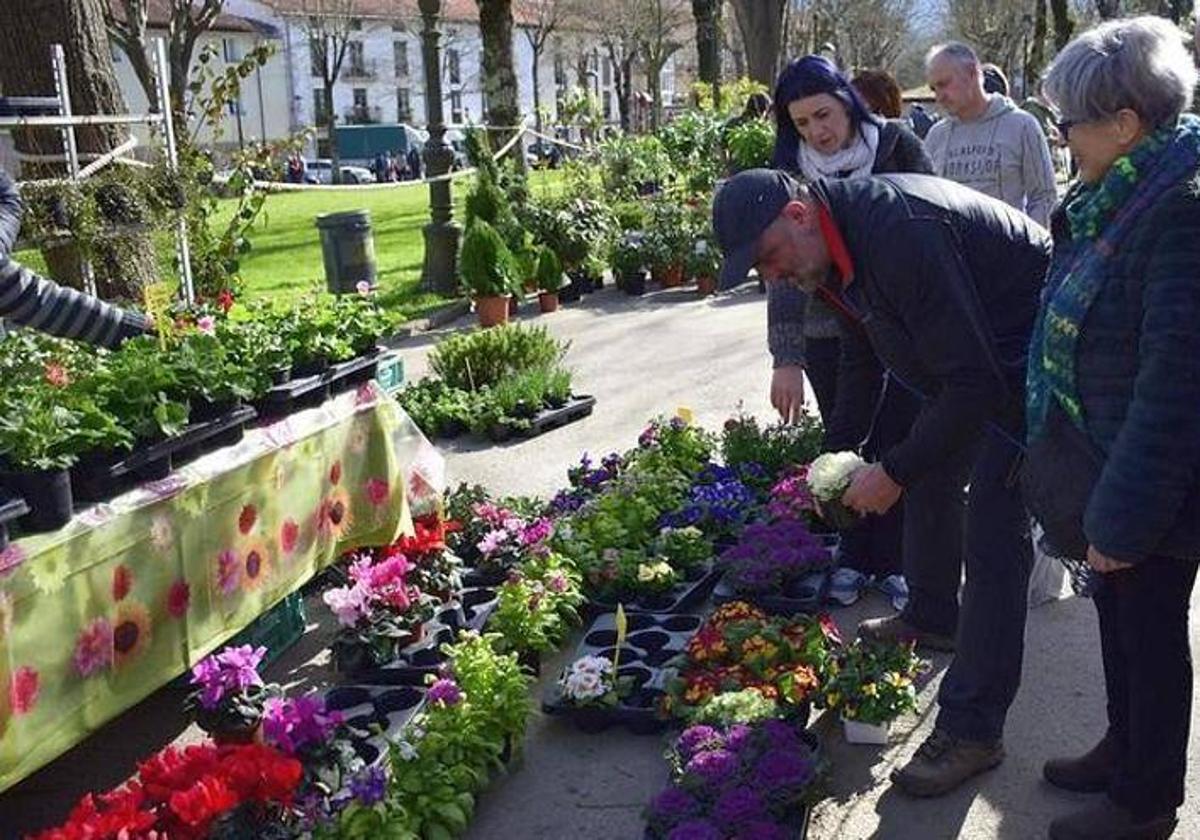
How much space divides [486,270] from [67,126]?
3.87m

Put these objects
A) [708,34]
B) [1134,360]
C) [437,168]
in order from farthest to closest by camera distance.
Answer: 1. [708,34]
2. [437,168]
3. [1134,360]

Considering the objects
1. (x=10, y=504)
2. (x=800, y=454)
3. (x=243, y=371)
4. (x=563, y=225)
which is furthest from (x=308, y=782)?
(x=563, y=225)

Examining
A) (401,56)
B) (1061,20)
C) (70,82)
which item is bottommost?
(70,82)

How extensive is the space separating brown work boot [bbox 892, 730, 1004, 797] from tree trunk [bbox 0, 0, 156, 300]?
193 inches

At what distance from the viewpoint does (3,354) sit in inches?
151

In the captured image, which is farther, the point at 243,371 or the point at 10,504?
the point at 243,371

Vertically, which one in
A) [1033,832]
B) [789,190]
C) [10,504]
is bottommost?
[1033,832]

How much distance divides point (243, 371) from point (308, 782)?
134cm

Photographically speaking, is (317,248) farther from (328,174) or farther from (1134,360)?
(328,174)

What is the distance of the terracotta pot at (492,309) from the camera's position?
9742mm

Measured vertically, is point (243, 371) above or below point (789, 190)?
below

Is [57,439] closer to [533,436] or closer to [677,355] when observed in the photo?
[533,436]

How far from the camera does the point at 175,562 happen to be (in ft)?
10.8

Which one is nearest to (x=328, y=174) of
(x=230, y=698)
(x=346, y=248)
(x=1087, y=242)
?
(x=346, y=248)
